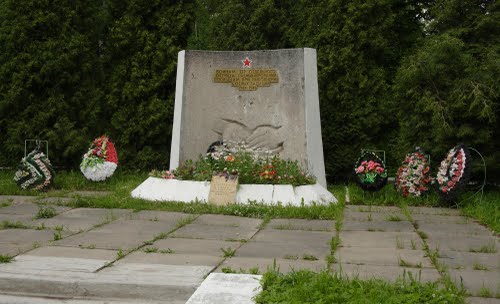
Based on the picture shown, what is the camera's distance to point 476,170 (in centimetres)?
793

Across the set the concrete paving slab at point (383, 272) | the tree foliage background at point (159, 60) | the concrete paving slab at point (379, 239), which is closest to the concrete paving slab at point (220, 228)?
the concrete paving slab at point (379, 239)

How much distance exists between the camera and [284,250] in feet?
15.2

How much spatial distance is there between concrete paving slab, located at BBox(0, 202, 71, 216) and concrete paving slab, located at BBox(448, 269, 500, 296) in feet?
15.1

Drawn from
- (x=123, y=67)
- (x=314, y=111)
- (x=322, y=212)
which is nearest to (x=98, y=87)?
(x=123, y=67)

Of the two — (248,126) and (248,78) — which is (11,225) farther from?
(248,78)

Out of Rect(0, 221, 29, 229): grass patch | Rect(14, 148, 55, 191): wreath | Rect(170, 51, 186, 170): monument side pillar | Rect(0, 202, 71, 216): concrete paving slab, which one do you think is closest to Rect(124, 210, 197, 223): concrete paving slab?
Rect(0, 202, 71, 216): concrete paving slab

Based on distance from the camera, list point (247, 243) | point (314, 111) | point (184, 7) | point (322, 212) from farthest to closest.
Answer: point (184, 7), point (314, 111), point (322, 212), point (247, 243)

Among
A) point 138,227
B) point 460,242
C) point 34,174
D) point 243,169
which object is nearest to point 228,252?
point 138,227

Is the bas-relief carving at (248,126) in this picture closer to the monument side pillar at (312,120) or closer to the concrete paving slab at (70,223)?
the monument side pillar at (312,120)

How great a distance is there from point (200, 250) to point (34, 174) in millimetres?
4636

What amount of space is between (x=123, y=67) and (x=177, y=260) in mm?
7046

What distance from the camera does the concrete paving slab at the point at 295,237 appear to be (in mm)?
5047

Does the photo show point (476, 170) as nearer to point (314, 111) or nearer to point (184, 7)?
point (314, 111)

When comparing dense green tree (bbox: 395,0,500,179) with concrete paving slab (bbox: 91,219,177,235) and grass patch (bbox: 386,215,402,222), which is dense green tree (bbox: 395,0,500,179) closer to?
grass patch (bbox: 386,215,402,222)
